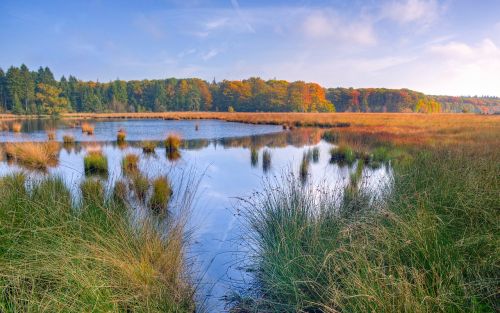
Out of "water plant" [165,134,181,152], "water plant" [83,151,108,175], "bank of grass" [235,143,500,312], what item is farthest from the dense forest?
"bank of grass" [235,143,500,312]

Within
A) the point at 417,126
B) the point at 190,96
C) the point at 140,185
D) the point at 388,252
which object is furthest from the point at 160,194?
the point at 190,96

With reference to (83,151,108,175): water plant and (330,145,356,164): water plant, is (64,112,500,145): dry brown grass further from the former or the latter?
(83,151,108,175): water plant

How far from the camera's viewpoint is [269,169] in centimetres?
1082

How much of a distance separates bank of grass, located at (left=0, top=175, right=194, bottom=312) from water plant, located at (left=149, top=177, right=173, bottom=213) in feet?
6.29

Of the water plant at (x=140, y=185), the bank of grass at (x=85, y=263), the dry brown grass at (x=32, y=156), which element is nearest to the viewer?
the bank of grass at (x=85, y=263)

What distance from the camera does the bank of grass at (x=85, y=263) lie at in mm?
2447

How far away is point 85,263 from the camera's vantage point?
280 cm

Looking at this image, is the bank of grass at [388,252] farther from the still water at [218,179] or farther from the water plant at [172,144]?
the water plant at [172,144]

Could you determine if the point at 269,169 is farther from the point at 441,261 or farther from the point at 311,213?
the point at 441,261

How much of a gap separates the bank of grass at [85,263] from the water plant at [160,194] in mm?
1917

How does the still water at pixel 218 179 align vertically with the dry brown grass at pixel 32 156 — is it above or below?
below

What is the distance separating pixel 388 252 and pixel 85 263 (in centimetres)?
250

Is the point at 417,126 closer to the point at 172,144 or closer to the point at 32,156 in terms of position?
the point at 172,144

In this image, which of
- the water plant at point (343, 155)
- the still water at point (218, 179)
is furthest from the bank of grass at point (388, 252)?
the water plant at point (343, 155)
